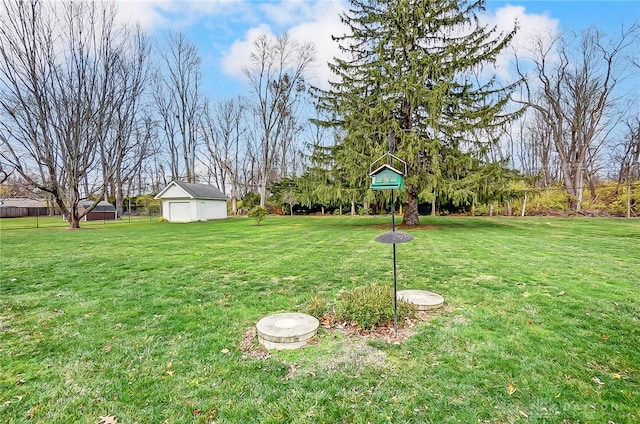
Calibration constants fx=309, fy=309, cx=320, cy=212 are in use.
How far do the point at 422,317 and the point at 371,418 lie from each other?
181 centimetres

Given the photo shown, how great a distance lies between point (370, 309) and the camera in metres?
3.48

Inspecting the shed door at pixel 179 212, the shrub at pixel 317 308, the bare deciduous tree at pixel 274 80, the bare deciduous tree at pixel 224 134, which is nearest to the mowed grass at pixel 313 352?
the shrub at pixel 317 308

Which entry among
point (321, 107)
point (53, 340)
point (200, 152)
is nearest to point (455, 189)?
point (321, 107)

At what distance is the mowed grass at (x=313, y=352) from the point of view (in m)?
2.14

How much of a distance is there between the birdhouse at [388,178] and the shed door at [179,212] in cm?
2137

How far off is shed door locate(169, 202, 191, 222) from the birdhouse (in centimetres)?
2137

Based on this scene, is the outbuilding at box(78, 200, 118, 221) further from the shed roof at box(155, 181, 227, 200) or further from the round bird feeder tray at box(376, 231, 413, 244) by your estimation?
the round bird feeder tray at box(376, 231, 413, 244)

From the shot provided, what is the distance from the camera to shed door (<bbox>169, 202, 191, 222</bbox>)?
22406 millimetres

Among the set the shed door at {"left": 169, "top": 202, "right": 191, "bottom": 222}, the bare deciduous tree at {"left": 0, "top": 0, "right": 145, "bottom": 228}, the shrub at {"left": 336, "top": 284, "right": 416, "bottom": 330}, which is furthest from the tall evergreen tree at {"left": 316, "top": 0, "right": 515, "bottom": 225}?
the shed door at {"left": 169, "top": 202, "right": 191, "bottom": 222}

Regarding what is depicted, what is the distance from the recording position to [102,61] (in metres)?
15.7

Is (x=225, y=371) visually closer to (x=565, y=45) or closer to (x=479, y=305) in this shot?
(x=479, y=305)

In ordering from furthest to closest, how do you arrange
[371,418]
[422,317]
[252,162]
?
[252,162] → [422,317] → [371,418]

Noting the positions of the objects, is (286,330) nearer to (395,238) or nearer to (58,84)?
(395,238)

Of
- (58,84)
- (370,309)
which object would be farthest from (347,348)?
(58,84)
